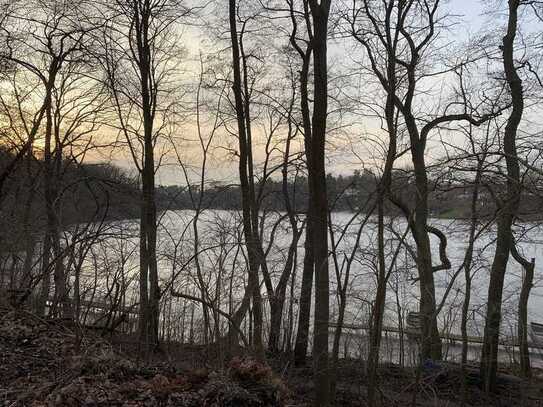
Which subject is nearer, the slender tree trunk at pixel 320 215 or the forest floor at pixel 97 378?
the forest floor at pixel 97 378

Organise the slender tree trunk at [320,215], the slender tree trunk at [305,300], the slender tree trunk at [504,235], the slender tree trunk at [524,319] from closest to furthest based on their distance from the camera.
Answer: the slender tree trunk at [320,215]
the slender tree trunk at [504,235]
the slender tree trunk at [524,319]
the slender tree trunk at [305,300]

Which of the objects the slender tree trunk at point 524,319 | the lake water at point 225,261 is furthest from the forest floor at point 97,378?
the slender tree trunk at point 524,319

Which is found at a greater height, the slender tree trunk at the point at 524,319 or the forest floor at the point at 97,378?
the forest floor at the point at 97,378

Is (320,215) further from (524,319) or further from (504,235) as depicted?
(524,319)

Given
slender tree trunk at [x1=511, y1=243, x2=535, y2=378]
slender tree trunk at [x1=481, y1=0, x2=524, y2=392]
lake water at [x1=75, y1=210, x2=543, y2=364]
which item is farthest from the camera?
slender tree trunk at [x1=511, y1=243, x2=535, y2=378]

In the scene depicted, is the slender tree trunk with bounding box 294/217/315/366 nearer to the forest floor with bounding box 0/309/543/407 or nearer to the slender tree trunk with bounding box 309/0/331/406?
the slender tree trunk with bounding box 309/0/331/406

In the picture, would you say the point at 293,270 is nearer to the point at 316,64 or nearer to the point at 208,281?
the point at 208,281

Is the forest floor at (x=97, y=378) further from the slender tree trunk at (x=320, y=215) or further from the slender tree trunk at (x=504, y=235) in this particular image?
→ the slender tree trunk at (x=504, y=235)

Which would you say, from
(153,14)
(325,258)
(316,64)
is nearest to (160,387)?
(325,258)

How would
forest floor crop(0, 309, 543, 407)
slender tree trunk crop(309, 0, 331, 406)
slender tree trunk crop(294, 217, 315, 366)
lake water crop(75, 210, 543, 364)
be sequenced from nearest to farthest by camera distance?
1. forest floor crop(0, 309, 543, 407)
2. slender tree trunk crop(309, 0, 331, 406)
3. lake water crop(75, 210, 543, 364)
4. slender tree trunk crop(294, 217, 315, 366)

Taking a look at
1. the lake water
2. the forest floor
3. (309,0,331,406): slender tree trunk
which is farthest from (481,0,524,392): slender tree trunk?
the forest floor

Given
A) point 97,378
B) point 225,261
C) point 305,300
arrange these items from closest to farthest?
point 97,378, point 225,261, point 305,300

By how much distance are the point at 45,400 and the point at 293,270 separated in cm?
1234

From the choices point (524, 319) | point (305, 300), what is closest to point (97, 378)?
point (305, 300)
